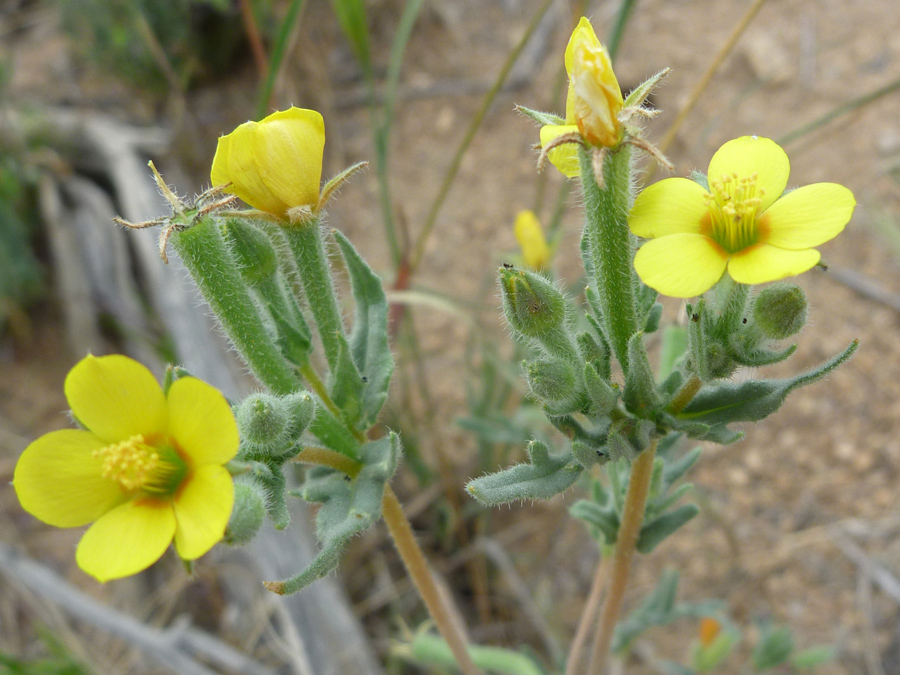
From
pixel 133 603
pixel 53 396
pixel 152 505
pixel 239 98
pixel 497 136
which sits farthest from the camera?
pixel 239 98

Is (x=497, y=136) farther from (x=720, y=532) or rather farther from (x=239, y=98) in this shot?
(x=720, y=532)

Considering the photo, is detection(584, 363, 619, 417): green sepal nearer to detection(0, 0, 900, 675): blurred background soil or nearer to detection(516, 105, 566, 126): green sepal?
detection(516, 105, 566, 126): green sepal

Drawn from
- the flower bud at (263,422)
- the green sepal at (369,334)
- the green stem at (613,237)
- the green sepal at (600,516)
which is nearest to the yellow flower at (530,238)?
the green sepal at (369,334)

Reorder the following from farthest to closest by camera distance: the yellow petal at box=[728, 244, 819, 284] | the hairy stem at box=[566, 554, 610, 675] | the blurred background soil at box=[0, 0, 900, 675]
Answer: the blurred background soil at box=[0, 0, 900, 675] → the hairy stem at box=[566, 554, 610, 675] → the yellow petal at box=[728, 244, 819, 284]

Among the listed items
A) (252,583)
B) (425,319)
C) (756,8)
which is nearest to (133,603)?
(252,583)

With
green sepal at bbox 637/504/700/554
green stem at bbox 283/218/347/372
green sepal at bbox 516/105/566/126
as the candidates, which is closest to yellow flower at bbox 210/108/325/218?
green stem at bbox 283/218/347/372

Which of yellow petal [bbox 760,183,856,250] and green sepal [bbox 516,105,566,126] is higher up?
green sepal [bbox 516,105,566,126]
